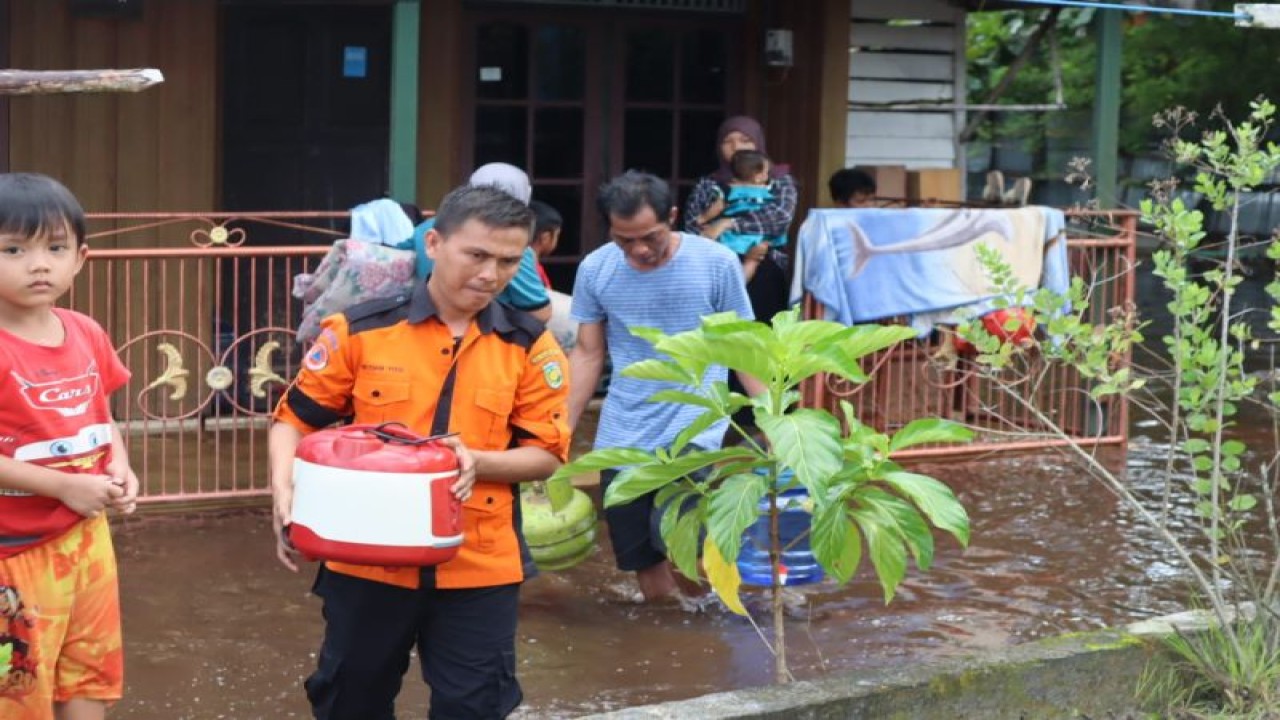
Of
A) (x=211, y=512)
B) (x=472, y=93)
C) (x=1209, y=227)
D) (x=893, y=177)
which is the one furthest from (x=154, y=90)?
(x=1209, y=227)

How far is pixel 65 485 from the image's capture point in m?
3.88

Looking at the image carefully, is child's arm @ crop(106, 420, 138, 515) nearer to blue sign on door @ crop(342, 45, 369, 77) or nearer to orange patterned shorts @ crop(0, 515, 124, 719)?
orange patterned shorts @ crop(0, 515, 124, 719)

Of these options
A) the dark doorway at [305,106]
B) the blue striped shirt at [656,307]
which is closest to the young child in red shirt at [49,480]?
the blue striped shirt at [656,307]

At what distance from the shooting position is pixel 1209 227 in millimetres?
22062

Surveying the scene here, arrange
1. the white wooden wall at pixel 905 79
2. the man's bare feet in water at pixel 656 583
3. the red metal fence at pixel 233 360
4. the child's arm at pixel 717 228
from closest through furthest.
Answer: the man's bare feet in water at pixel 656 583, the red metal fence at pixel 233 360, the child's arm at pixel 717 228, the white wooden wall at pixel 905 79

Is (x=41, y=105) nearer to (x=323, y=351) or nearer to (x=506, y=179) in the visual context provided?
(x=506, y=179)

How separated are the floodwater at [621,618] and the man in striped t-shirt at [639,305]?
1.60 ft

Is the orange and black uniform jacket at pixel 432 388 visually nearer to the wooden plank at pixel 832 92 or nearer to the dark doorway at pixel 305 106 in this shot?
the dark doorway at pixel 305 106

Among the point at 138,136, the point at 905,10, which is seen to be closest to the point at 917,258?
the point at 905,10

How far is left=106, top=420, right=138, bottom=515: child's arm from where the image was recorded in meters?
4.02

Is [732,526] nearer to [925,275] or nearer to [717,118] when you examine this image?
[925,275]

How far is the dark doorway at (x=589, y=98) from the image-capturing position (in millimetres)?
11422

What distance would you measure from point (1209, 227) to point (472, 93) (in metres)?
13.2

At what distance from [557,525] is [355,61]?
5143 millimetres
